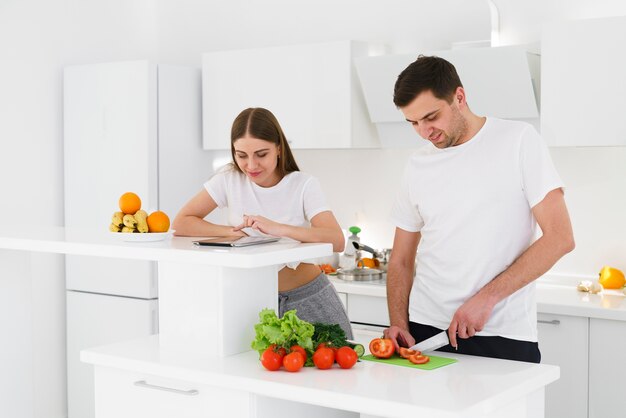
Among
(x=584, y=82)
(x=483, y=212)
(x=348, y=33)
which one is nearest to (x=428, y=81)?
(x=483, y=212)

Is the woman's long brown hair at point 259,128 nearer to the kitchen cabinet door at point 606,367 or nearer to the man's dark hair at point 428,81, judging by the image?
the man's dark hair at point 428,81

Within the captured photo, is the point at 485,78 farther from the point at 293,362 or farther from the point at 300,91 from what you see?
the point at 293,362

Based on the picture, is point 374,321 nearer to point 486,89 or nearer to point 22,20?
point 486,89

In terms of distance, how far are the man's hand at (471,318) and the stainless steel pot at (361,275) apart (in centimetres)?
201

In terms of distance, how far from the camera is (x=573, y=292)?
3.94m

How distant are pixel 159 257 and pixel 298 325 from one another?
A: 0.43 metres

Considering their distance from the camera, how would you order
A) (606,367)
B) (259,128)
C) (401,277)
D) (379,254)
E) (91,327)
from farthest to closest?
(91,327)
(379,254)
(606,367)
(259,128)
(401,277)

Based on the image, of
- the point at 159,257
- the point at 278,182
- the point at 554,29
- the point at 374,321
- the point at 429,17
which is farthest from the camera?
the point at 429,17

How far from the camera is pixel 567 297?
3.78 m

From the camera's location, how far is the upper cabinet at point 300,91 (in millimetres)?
4277

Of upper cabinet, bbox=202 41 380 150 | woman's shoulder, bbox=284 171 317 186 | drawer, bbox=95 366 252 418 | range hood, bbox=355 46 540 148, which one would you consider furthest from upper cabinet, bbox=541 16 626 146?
drawer, bbox=95 366 252 418

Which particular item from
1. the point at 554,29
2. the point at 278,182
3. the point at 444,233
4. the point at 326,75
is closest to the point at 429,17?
the point at 326,75

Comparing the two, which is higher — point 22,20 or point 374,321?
point 22,20

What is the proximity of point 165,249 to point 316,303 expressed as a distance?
716 millimetres
